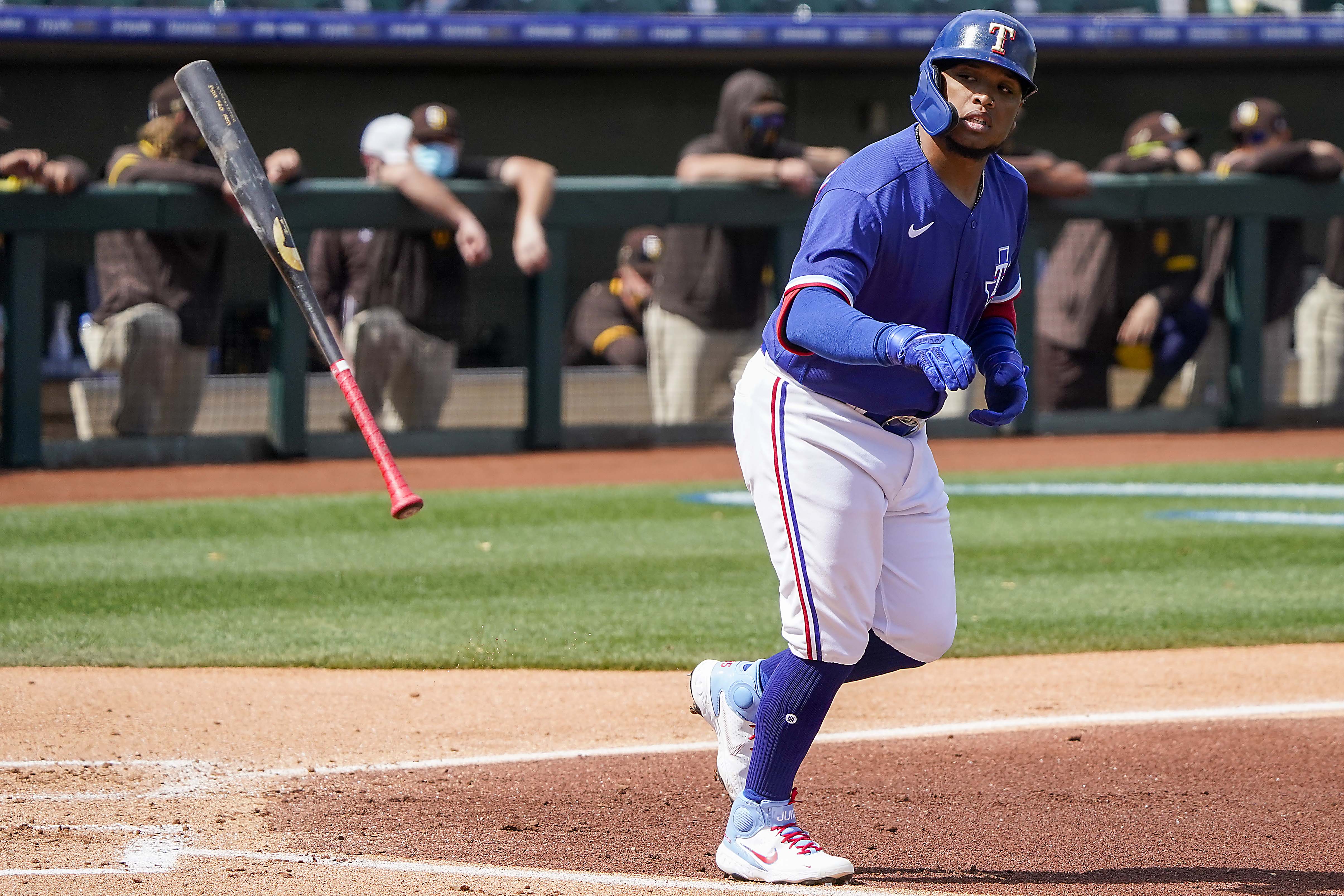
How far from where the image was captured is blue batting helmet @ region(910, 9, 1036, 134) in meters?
3.14

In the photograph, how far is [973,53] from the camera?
3.13m

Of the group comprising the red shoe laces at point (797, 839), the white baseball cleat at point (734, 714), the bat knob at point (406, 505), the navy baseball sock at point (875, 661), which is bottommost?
the red shoe laces at point (797, 839)

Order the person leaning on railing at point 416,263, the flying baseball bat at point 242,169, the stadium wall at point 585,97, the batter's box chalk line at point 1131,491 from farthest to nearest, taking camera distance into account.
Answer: the stadium wall at point 585,97
the person leaning on railing at point 416,263
the batter's box chalk line at point 1131,491
the flying baseball bat at point 242,169

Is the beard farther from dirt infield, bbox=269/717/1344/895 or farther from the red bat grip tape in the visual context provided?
dirt infield, bbox=269/717/1344/895

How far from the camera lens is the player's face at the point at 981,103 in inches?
124

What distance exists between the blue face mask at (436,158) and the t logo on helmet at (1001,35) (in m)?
7.06

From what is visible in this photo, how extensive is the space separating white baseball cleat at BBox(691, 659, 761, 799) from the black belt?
60 centimetres

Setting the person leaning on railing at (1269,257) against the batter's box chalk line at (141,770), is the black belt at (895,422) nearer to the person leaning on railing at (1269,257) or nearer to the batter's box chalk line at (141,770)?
the batter's box chalk line at (141,770)

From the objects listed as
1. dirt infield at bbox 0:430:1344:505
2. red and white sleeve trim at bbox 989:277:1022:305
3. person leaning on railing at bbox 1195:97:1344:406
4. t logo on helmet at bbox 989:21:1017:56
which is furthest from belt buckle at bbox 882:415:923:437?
person leaning on railing at bbox 1195:97:1344:406

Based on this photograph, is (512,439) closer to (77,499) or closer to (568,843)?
(77,499)

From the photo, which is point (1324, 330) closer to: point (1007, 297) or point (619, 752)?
point (619, 752)

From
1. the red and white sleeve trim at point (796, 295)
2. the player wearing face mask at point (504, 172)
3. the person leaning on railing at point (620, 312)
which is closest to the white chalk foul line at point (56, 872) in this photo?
the red and white sleeve trim at point (796, 295)

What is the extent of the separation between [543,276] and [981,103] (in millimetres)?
7140

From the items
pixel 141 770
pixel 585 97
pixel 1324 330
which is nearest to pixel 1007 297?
pixel 141 770
